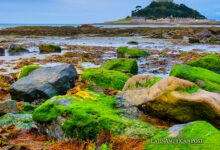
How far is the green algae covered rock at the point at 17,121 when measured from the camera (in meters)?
4.21

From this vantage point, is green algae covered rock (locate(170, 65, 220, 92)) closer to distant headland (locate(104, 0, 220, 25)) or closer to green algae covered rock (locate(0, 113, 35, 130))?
green algae covered rock (locate(0, 113, 35, 130))

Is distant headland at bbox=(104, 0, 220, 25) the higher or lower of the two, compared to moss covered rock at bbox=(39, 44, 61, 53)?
higher

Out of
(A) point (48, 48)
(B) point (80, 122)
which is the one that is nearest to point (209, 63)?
(B) point (80, 122)

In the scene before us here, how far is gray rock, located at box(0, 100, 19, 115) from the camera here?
15.3 feet

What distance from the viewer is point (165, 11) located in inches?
6201

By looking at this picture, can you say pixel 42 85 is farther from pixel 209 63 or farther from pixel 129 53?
pixel 129 53

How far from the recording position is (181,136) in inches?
105

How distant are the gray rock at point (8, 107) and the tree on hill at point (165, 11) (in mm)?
160182

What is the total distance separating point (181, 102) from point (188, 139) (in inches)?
42.4

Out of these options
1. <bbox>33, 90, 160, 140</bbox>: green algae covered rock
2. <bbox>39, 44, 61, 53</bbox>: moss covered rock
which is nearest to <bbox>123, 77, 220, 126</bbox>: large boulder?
<bbox>33, 90, 160, 140</bbox>: green algae covered rock

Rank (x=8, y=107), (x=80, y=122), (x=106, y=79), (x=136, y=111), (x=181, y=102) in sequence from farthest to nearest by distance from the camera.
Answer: (x=106, y=79)
(x=8, y=107)
(x=136, y=111)
(x=181, y=102)
(x=80, y=122)

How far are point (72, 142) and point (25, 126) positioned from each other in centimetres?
151

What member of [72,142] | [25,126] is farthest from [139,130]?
[25,126]

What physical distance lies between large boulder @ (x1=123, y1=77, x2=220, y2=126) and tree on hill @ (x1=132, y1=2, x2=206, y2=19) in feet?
526
